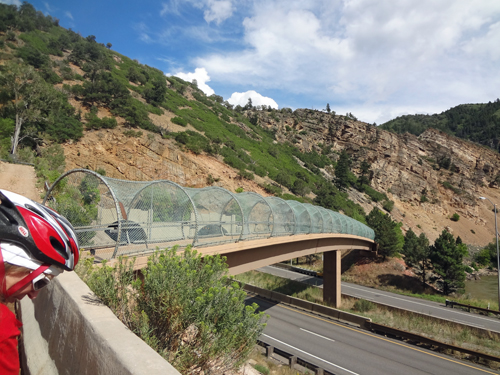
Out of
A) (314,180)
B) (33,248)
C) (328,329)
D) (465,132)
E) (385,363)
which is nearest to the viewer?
(33,248)

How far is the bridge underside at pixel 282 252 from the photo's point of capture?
33.2ft

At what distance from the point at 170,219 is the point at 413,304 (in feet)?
80.6

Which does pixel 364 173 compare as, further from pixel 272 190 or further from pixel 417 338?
pixel 417 338

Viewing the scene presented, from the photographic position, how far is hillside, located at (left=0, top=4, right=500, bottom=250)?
26.6 metres

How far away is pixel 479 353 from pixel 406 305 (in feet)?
33.3

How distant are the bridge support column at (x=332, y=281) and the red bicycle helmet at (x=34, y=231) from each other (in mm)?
23500

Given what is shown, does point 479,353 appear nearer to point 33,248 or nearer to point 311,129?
point 33,248

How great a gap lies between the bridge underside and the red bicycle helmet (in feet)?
15.0

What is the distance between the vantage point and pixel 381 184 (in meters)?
73.7

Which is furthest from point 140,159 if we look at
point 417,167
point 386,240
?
point 417,167

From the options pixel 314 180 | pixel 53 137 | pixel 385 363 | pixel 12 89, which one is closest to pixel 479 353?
pixel 385 363

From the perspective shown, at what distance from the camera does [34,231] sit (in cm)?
177

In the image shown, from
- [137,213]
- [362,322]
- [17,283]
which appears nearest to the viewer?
[17,283]

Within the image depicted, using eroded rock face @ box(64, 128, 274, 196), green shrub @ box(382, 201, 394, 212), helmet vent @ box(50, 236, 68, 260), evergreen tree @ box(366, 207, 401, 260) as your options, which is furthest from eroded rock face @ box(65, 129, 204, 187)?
green shrub @ box(382, 201, 394, 212)
